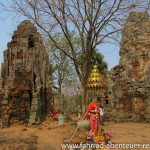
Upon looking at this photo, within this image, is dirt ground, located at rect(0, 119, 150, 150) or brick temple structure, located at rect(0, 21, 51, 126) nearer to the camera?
dirt ground, located at rect(0, 119, 150, 150)

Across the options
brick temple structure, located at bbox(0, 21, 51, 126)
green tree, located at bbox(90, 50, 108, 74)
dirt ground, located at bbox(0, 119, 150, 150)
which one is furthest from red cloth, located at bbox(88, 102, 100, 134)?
green tree, located at bbox(90, 50, 108, 74)

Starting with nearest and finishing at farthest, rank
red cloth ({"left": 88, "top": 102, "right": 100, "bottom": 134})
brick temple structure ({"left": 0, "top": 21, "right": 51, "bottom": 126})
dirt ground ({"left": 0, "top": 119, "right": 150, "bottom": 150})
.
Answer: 1. red cloth ({"left": 88, "top": 102, "right": 100, "bottom": 134})
2. dirt ground ({"left": 0, "top": 119, "right": 150, "bottom": 150})
3. brick temple structure ({"left": 0, "top": 21, "right": 51, "bottom": 126})

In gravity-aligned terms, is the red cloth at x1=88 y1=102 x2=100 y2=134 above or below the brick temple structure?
below

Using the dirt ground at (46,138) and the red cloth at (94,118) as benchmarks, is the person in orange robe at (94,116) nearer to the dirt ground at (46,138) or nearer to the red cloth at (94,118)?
the red cloth at (94,118)

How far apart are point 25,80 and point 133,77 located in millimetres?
6313

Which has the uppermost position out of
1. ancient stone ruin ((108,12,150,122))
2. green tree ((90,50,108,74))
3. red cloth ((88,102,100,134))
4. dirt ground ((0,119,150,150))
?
green tree ((90,50,108,74))

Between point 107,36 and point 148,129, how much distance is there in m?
5.15

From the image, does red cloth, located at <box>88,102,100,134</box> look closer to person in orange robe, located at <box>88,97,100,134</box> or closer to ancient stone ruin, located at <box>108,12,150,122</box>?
person in orange robe, located at <box>88,97,100,134</box>

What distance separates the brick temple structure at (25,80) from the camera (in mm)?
19812

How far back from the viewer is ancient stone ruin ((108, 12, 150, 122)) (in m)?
18.9

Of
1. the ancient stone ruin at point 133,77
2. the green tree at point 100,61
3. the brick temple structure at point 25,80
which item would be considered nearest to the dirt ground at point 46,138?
the brick temple structure at point 25,80

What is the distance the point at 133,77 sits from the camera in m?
19.6

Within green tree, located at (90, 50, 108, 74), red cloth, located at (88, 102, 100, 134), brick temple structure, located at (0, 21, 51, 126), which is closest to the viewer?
red cloth, located at (88, 102, 100, 134)

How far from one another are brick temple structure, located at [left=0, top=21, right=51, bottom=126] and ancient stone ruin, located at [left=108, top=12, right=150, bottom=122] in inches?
181
